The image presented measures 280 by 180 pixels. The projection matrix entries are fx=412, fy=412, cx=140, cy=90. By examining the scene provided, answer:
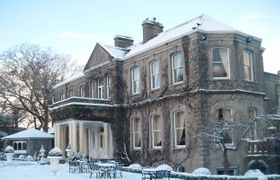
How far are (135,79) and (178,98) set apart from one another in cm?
609

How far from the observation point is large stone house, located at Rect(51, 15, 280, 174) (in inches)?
987

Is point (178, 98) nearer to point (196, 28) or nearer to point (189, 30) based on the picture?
point (189, 30)

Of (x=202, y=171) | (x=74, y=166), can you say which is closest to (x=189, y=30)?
(x=202, y=171)

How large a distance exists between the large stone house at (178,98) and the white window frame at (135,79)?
0.08 meters

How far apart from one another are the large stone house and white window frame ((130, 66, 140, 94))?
78 mm

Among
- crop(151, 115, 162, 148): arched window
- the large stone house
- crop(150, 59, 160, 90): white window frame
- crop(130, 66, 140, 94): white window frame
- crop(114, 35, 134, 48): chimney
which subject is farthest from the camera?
crop(114, 35, 134, 48): chimney

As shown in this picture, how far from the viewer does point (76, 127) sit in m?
32.0

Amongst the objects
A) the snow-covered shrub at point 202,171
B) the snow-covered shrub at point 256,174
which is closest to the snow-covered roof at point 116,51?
the snow-covered shrub at point 202,171

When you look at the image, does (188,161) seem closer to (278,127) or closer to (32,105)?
(278,127)

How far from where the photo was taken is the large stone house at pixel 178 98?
25078 mm

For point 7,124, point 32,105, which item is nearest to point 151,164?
point 32,105

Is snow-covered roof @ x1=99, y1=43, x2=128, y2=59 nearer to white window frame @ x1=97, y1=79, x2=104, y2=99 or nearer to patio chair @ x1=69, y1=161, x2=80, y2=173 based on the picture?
white window frame @ x1=97, y1=79, x2=104, y2=99

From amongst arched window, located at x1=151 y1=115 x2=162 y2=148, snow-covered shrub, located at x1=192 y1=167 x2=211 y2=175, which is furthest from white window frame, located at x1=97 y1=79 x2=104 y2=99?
snow-covered shrub, located at x1=192 y1=167 x2=211 y2=175

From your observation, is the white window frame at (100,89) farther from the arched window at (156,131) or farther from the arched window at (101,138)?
the arched window at (156,131)
